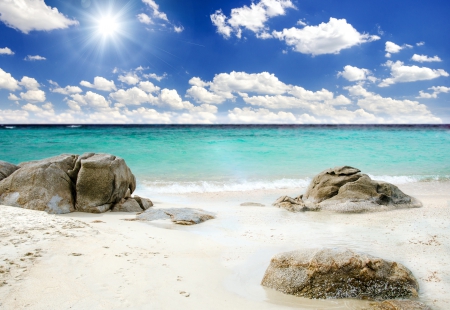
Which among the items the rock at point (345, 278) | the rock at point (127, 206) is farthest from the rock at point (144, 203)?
the rock at point (345, 278)

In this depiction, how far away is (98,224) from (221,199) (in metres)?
5.26

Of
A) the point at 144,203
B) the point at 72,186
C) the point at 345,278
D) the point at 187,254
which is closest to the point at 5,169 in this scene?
the point at 72,186

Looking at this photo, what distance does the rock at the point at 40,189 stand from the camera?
744 centimetres

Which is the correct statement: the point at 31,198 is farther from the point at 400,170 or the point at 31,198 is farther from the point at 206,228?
the point at 400,170

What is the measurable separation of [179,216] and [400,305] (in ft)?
17.1

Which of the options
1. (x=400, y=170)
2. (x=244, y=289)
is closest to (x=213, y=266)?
(x=244, y=289)

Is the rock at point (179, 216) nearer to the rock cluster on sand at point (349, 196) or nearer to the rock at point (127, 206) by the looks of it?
the rock at point (127, 206)

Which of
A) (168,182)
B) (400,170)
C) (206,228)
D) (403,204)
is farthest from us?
(400,170)

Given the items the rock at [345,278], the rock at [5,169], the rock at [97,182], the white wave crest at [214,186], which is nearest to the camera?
the rock at [345,278]

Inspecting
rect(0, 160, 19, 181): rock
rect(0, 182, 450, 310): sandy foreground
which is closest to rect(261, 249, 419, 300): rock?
rect(0, 182, 450, 310): sandy foreground

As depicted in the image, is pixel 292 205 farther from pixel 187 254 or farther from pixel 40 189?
pixel 40 189

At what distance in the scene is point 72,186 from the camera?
834cm

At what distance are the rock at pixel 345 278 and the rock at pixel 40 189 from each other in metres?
6.27

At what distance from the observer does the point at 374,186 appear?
365 inches
